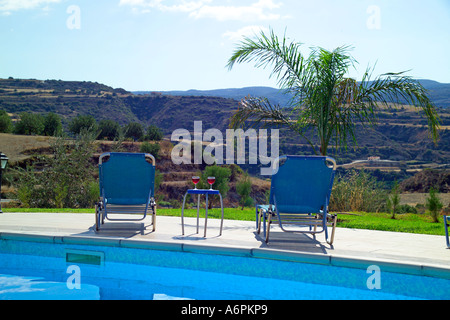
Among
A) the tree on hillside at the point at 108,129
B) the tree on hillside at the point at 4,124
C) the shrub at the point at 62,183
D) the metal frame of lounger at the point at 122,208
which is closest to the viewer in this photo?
the metal frame of lounger at the point at 122,208

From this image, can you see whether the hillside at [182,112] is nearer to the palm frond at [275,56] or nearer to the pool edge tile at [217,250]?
the palm frond at [275,56]

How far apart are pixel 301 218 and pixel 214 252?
1.11 metres

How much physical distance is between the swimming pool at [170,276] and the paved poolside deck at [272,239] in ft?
0.33

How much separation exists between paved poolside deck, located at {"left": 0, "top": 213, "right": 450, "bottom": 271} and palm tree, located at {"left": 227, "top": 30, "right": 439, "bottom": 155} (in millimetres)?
2167

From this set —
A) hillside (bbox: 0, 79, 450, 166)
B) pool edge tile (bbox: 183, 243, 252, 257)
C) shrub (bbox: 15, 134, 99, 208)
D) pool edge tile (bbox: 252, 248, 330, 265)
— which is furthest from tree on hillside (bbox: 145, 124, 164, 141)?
pool edge tile (bbox: 252, 248, 330, 265)

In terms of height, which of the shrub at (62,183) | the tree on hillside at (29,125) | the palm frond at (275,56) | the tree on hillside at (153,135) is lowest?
the shrub at (62,183)

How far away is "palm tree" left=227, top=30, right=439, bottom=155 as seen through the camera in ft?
23.3

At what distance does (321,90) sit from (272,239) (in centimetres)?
325

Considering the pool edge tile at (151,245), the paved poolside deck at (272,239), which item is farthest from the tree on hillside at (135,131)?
the pool edge tile at (151,245)

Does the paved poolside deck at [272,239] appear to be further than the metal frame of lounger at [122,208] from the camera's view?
No

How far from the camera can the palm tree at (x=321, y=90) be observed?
7.09m
